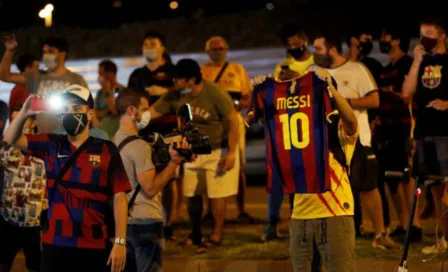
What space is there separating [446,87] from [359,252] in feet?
5.82

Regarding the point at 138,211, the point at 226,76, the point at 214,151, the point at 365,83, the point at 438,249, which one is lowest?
the point at 438,249

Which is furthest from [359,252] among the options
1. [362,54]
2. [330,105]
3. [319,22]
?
[319,22]

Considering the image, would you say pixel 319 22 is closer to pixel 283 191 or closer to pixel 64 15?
pixel 64 15

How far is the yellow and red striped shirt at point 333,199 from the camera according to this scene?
5992 mm

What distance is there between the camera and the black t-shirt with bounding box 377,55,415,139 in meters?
9.35

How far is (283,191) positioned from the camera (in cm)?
611

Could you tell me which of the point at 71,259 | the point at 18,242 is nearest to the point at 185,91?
the point at 18,242

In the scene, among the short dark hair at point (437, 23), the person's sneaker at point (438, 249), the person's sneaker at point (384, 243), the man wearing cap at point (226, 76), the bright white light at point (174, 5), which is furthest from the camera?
the bright white light at point (174, 5)

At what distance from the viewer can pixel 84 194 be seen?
5578 millimetres

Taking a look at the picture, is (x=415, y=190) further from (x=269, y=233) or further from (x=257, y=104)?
(x=269, y=233)

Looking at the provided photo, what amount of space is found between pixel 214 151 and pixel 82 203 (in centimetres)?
387

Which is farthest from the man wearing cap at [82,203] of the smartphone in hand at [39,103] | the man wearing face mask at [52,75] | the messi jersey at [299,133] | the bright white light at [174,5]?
the bright white light at [174,5]

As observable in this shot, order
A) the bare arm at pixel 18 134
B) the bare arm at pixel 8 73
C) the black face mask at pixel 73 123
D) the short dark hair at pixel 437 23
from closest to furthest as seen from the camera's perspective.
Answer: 1. the black face mask at pixel 73 123
2. the bare arm at pixel 18 134
3. the short dark hair at pixel 437 23
4. the bare arm at pixel 8 73

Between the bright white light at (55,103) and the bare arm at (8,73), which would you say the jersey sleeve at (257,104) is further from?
the bare arm at (8,73)
